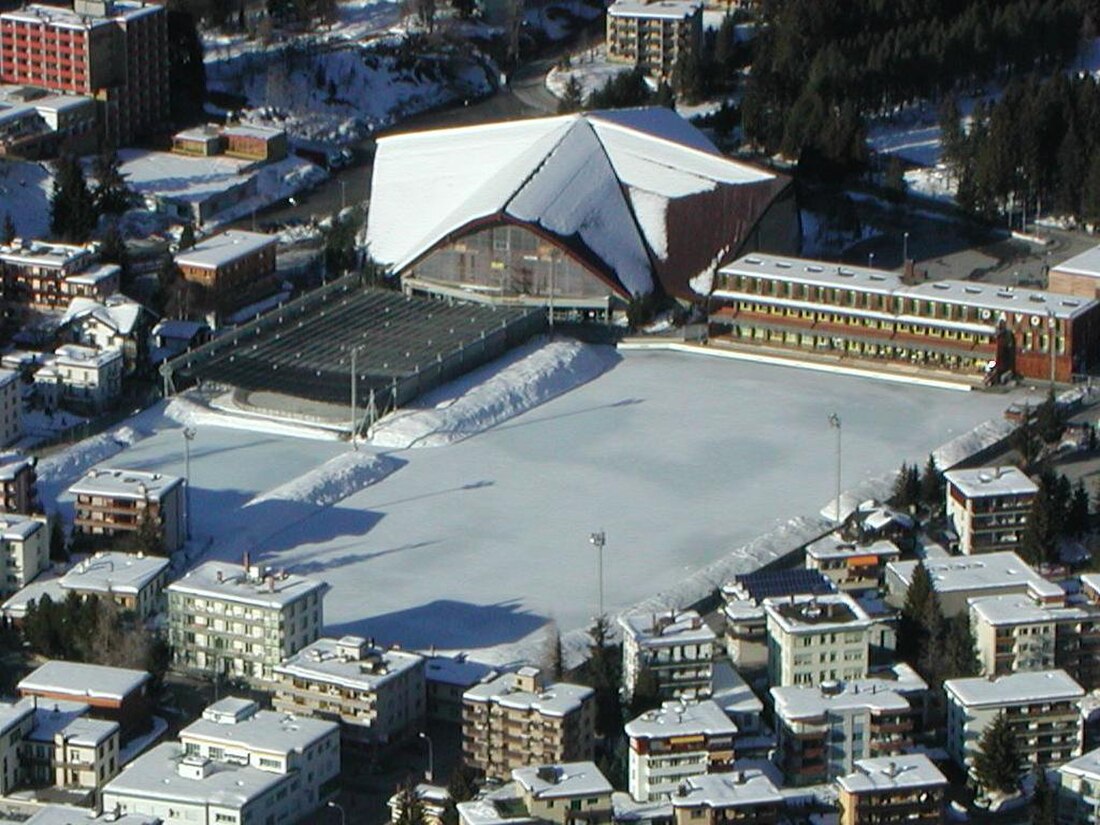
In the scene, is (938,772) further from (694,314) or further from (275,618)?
(694,314)

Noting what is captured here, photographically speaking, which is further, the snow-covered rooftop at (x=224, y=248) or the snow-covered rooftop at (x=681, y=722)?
the snow-covered rooftop at (x=224, y=248)

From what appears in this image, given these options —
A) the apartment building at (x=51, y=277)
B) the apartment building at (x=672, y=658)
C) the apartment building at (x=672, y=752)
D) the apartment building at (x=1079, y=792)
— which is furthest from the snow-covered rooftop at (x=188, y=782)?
the apartment building at (x=51, y=277)

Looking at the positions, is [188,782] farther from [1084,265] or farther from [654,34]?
[654,34]

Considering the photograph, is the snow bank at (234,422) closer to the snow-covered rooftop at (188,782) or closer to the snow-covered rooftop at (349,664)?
the snow-covered rooftop at (349,664)

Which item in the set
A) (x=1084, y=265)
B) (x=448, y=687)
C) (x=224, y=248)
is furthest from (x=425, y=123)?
(x=448, y=687)

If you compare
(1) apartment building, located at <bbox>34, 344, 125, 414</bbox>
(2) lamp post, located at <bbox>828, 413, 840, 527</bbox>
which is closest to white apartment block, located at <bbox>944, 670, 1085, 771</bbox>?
(2) lamp post, located at <bbox>828, 413, 840, 527</bbox>

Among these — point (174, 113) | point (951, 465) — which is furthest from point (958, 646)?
point (174, 113)
